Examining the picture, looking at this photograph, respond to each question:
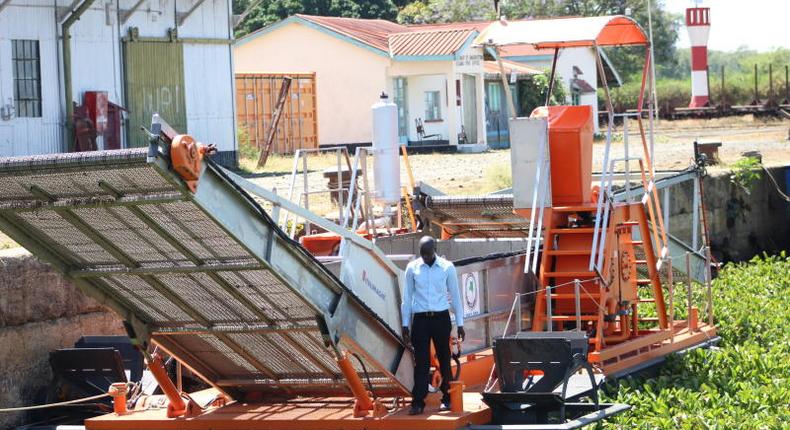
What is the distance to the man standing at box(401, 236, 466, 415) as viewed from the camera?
11125 millimetres

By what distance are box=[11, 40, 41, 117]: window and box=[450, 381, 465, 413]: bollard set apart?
646 inches

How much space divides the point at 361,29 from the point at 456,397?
3396 cm

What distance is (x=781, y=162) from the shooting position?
105ft

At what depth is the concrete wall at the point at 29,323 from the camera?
13.6 meters

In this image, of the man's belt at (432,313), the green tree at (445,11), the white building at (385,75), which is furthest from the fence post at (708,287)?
the green tree at (445,11)

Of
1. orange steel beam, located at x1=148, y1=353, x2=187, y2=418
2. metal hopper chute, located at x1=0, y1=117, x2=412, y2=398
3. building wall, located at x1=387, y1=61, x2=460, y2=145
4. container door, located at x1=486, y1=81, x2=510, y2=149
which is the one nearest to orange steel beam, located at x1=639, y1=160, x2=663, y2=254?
metal hopper chute, located at x1=0, y1=117, x2=412, y2=398

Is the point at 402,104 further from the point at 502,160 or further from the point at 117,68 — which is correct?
the point at 117,68

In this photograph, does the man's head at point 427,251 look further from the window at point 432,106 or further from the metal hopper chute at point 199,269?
the window at point 432,106

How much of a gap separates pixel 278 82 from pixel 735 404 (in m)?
27.5

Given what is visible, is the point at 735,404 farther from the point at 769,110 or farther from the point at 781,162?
the point at 769,110

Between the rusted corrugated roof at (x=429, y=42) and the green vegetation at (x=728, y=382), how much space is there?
72.5 feet

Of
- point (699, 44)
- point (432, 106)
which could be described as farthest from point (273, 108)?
point (699, 44)

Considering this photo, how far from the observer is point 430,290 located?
36.5 ft

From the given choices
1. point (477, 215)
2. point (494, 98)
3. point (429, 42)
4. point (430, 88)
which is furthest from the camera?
point (494, 98)
